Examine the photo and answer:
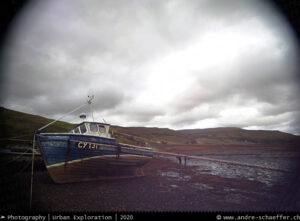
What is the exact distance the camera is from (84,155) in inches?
450

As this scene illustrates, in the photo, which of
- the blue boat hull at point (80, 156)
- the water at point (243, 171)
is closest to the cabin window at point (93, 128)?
the blue boat hull at point (80, 156)

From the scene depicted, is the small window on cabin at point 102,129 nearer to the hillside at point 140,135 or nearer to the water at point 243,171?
the hillside at point 140,135

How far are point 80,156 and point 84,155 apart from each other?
331 millimetres

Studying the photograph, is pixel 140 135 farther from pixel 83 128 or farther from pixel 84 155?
pixel 84 155

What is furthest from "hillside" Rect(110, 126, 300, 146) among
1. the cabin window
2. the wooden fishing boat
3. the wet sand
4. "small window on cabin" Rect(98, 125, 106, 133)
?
the wet sand

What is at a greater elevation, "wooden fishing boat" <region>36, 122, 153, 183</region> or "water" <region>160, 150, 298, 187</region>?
"wooden fishing boat" <region>36, 122, 153, 183</region>

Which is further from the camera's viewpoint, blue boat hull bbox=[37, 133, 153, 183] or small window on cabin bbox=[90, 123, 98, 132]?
small window on cabin bbox=[90, 123, 98, 132]

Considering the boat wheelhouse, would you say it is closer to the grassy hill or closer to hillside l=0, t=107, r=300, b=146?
hillside l=0, t=107, r=300, b=146

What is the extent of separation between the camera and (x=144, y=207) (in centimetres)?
873

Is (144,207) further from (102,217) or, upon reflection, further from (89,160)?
(89,160)

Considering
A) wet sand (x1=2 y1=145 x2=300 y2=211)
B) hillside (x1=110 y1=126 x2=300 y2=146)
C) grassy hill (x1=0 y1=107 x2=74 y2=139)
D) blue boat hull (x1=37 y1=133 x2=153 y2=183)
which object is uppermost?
grassy hill (x1=0 y1=107 x2=74 y2=139)

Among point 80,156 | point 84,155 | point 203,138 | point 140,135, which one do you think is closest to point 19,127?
point 80,156

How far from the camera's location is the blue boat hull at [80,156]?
10781mm

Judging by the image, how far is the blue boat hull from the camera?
10.8 m
